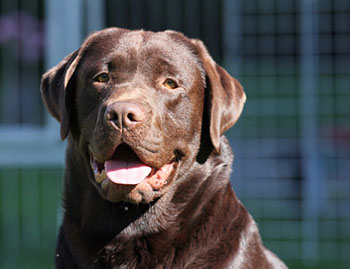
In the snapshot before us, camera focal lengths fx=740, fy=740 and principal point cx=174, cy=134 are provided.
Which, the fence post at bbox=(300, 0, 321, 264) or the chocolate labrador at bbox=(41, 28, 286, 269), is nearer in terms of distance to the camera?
the chocolate labrador at bbox=(41, 28, 286, 269)

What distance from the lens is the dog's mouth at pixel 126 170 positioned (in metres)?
3.08

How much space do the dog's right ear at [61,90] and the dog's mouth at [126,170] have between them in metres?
0.28

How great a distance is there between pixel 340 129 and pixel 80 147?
218 inches

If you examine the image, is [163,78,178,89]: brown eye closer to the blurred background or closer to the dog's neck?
the dog's neck

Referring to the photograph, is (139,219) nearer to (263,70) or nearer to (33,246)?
(33,246)

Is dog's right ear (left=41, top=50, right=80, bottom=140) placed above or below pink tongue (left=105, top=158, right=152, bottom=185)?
above

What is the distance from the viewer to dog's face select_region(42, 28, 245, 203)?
120 inches

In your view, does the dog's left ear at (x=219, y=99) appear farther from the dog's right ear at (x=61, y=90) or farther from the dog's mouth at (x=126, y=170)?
the dog's right ear at (x=61, y=90)

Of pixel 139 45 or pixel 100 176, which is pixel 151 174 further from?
pixel 139 45

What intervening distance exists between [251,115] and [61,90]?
4.90 m

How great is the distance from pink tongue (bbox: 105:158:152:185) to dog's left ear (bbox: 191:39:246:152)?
1.27 ft

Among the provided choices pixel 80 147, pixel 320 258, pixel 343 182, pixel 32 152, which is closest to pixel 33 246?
pixel 32 152

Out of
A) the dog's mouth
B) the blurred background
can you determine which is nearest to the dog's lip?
the dog's mouth

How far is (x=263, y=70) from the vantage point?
8.16m
